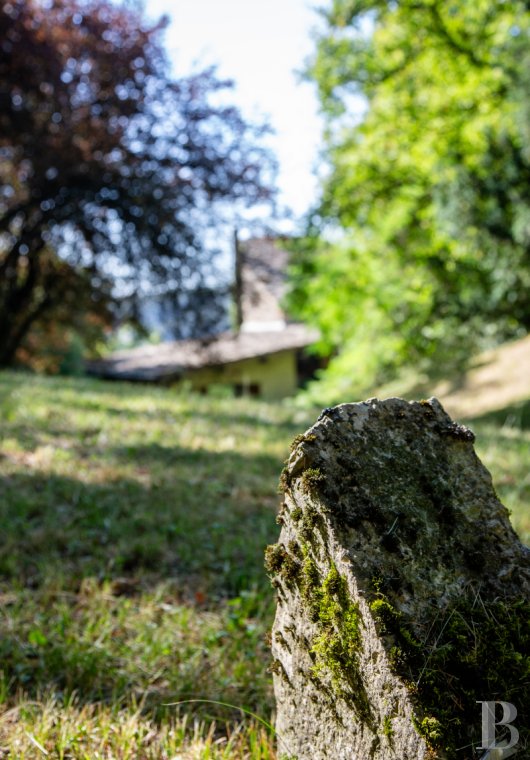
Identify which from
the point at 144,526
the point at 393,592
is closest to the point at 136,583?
the point at 144,526

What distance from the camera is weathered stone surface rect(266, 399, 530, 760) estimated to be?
1.39 metres

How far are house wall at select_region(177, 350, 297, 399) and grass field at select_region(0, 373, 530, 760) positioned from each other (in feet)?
67.0

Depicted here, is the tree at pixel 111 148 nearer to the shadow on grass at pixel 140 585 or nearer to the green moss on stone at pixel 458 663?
the shadow on grass at pixel 140 585

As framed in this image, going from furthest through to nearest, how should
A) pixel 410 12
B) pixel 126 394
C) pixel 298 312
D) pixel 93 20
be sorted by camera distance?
pixel 298 312, pixel 410 12, pixel 93 20, pixel 126 394

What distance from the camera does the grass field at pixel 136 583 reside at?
2.05 metres

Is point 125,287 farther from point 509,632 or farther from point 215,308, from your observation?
point 509,632

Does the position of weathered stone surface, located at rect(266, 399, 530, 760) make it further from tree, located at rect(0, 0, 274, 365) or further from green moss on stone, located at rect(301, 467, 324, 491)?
tree, located at rect(0, 0, 274, 365)

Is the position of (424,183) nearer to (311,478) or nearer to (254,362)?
(254,362)

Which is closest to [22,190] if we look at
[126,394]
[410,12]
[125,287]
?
[125,287]

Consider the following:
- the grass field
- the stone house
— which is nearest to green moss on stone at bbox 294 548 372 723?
the grass field

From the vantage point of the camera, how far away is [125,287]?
13906mm

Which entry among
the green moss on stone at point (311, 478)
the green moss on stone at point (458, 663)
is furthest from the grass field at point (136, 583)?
the green moss on stone at point (311, 478)

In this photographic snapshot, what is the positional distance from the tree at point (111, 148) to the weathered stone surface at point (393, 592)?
11.5 metres

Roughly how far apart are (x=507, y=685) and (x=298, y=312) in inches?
866
